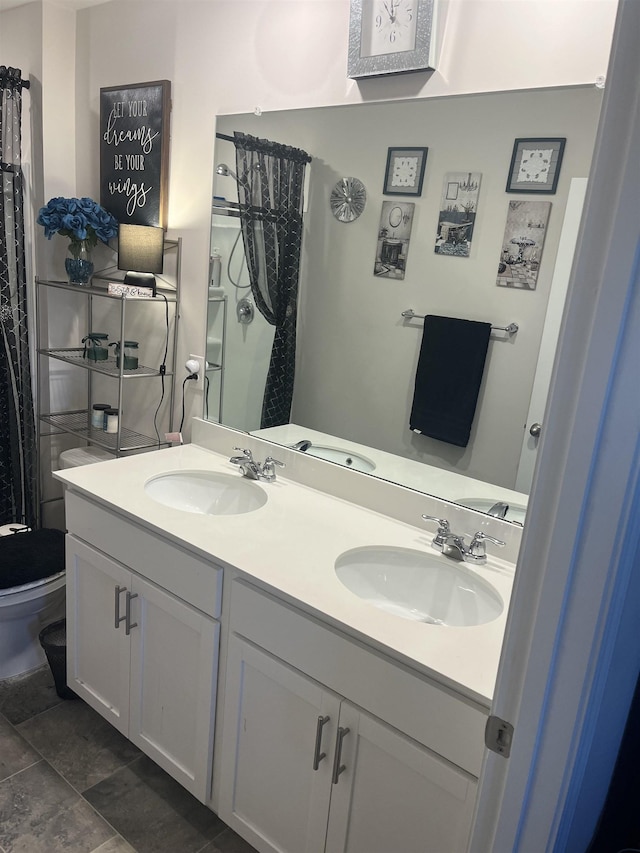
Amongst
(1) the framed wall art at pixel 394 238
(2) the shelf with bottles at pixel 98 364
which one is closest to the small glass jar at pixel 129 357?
(2) the shelf with bottles at pixel 98 364

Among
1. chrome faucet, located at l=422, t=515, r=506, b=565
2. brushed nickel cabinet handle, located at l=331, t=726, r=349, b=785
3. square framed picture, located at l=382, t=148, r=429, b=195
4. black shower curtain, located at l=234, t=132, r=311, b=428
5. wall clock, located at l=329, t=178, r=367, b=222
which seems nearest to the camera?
brushed nickel cabinet handle, located at l=331, t=726, r=349, b=785

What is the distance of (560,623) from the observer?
0.72 m

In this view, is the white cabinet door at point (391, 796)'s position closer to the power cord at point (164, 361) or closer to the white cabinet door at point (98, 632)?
the white cabinet door at point (98, 632)

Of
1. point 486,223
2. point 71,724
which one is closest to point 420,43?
point 486,223

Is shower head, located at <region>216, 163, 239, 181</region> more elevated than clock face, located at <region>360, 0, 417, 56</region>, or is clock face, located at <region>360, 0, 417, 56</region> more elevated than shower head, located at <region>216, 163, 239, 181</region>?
clock face, located at <region>360, 0, 417, 56</region>

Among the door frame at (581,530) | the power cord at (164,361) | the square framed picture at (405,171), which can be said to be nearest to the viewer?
the door frame at (581,530)

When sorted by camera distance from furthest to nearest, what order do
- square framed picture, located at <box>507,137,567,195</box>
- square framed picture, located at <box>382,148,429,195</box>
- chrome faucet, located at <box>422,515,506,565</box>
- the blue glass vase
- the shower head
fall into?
1. the blue glass vase
2. the shower head
3. square framed picture, located at <box>382,148,429,195</box>
4. chrome faucet, located at <box>422,515,506,565</box>
5. square framed picture, located at <box>507,137,567,195</box>

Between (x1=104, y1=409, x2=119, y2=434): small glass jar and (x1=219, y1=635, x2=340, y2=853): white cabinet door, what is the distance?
1.32 m

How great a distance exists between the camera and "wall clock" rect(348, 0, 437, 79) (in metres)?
1.54

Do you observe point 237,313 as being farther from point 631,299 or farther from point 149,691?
point 631,299

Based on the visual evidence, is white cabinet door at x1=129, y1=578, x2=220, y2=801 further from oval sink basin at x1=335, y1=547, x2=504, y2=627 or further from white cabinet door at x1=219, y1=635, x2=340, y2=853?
oval sink basin at x1=335, y1=547, x2=504, y2=627

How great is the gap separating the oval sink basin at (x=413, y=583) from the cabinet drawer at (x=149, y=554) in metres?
0.32

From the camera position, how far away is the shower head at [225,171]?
208 cm

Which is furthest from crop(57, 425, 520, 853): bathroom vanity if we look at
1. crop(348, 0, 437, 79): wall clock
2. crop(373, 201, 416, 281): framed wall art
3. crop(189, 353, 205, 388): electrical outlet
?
crop(348, 0, 437, 79): wall clock
